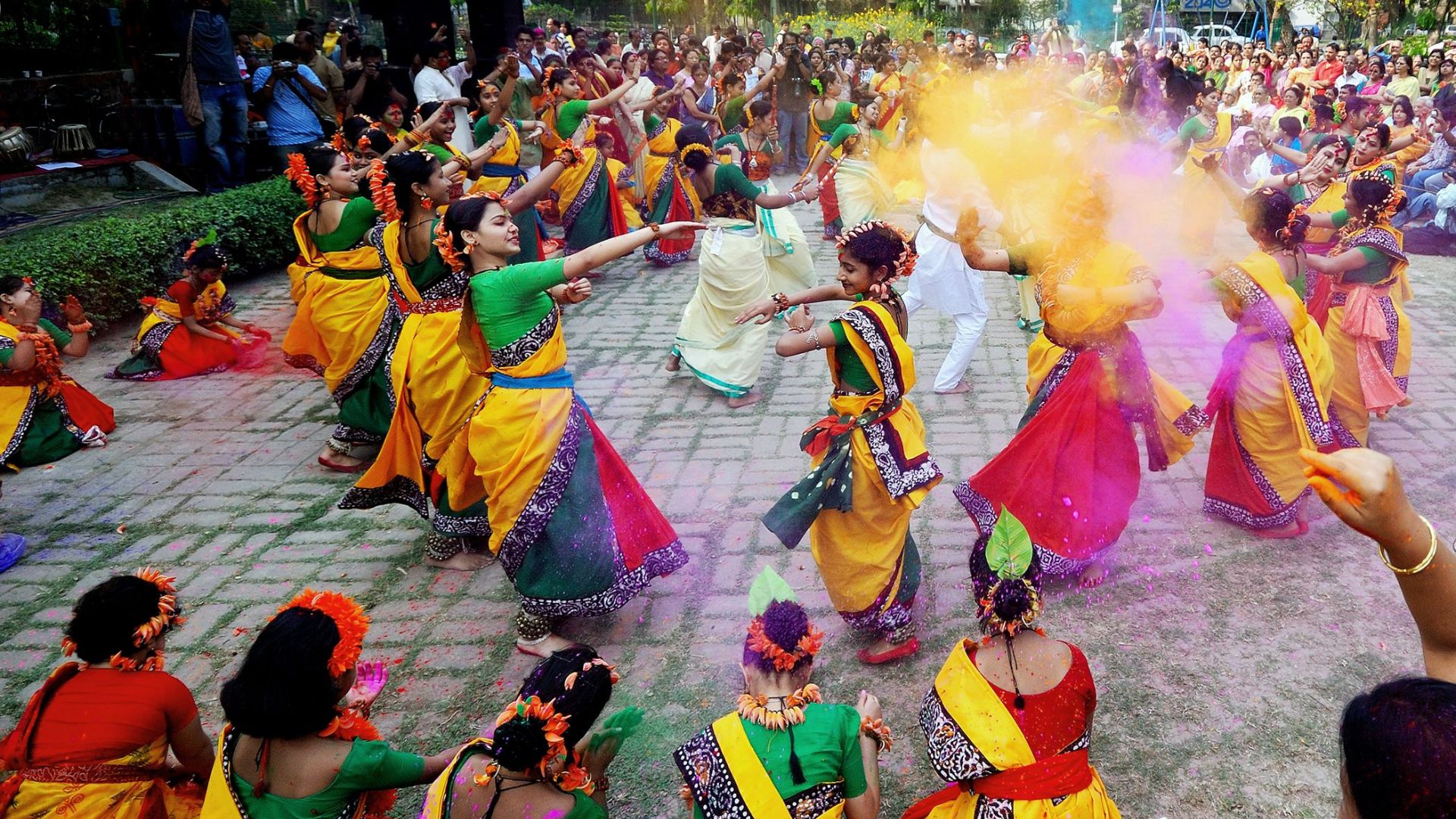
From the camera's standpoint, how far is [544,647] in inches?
147

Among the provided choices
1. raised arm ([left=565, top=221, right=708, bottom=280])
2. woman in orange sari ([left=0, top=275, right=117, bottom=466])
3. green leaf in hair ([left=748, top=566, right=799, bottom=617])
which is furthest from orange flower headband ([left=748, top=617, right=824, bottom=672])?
woman in orange sari ([left=0, top=275, right=117, bottom=466])

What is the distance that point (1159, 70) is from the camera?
12.8 meters

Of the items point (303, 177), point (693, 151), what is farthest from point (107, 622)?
point (693, 151)

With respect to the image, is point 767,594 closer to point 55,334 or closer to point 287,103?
point 55,334

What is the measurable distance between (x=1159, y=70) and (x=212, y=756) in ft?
44.2

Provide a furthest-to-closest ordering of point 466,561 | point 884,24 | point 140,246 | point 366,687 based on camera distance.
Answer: point 884,24 → point 140,246 → point 466,561 → point 366,687

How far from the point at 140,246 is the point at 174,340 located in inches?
77.0

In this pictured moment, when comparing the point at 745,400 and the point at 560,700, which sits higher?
the point at 560,700

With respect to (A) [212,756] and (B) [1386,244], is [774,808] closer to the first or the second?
(A) [212,756]

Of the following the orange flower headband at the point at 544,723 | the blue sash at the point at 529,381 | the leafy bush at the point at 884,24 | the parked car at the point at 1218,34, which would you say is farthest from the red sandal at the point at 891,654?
the parked car at the point at 1218,34

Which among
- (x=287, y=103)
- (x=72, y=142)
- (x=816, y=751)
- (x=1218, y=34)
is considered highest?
(x=1218, y=34)

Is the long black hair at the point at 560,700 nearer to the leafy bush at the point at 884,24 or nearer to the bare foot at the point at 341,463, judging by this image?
the bare foot at the point at 341,463

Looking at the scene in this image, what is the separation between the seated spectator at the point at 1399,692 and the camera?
55.1 inches

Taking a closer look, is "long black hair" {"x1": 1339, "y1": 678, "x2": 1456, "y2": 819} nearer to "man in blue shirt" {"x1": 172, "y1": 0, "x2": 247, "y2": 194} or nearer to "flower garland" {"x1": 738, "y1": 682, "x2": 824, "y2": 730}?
"flower garland" {"x1": 738, "y1": 682, "x2": 824, "y2": 730}
